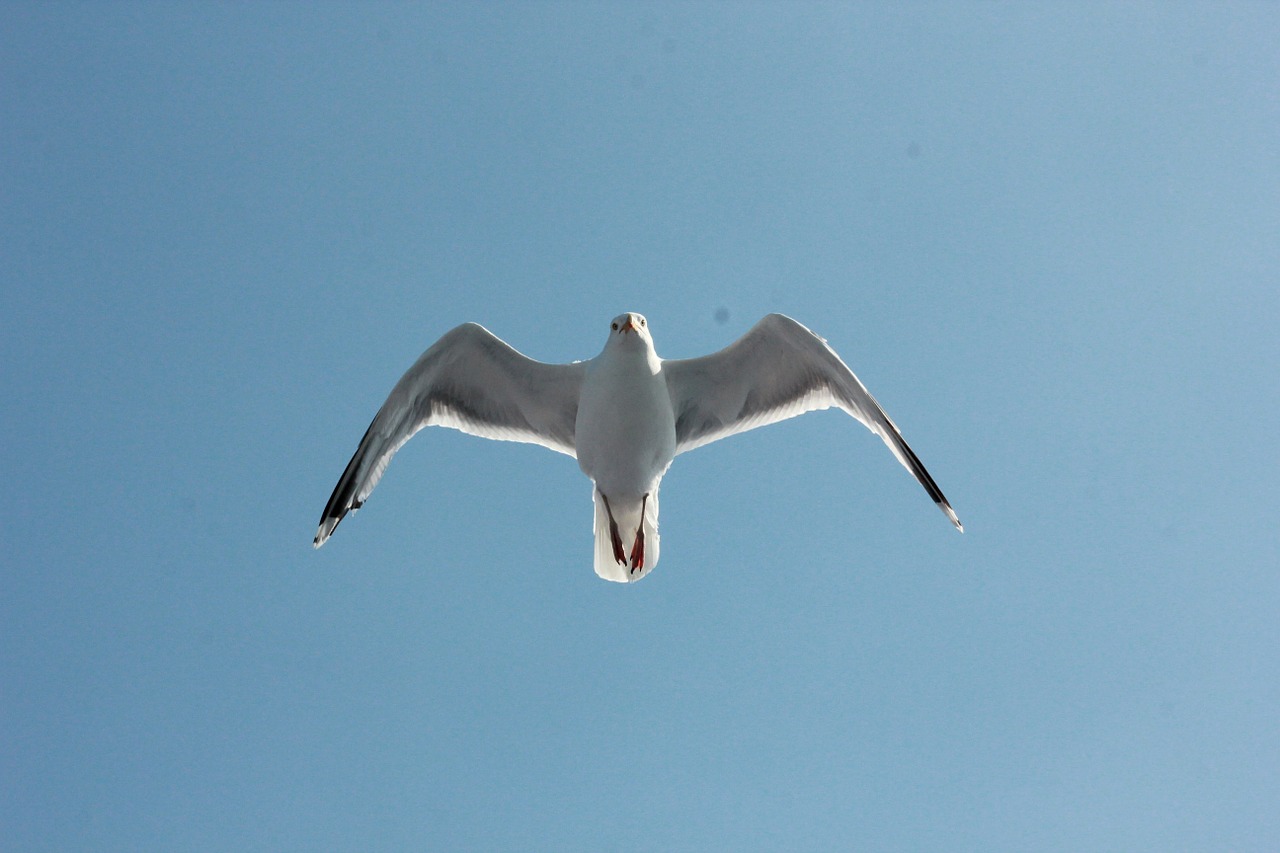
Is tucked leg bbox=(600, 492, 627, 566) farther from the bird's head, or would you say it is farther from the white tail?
the bird's head

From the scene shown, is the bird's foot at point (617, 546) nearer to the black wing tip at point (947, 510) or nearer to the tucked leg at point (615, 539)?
Result: the tucked leg at point (615, 539)

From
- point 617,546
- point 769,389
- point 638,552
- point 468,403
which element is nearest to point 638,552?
point 638,552

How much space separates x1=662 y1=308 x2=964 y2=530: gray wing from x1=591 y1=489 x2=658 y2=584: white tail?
0.72 metres

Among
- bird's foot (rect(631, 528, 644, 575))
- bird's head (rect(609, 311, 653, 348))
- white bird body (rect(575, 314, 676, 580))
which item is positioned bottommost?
bird's foot (rect(631, 528, 644, 575))

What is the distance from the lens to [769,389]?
8.31 m

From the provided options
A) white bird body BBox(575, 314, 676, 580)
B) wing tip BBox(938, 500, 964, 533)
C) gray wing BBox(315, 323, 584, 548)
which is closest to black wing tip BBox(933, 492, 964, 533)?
wing tip BBox(938, 500, 964, 533)

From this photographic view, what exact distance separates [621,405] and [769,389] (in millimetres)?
1452

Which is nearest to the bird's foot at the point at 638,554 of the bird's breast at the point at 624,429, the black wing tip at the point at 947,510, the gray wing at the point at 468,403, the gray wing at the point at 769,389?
the bird's breast at the point at 624,429

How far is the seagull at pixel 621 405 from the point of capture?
7691mm

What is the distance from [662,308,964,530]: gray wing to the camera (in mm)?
7652

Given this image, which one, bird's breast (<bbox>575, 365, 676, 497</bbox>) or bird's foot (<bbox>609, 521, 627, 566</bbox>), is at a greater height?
bird's breast (<bbox>575, 365, 676, 497</bbox>)

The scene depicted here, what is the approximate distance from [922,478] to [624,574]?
8.61 ft

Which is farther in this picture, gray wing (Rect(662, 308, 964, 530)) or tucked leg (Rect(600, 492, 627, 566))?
tucked leg (Rect(600, 492, 627, 566))

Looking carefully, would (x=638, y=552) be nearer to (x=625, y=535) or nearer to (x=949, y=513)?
(x=625, y=535)
